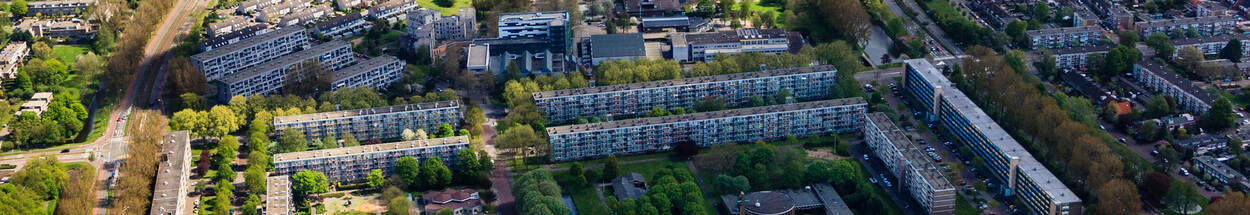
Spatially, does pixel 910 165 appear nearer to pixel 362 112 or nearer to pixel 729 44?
pixel 729 44

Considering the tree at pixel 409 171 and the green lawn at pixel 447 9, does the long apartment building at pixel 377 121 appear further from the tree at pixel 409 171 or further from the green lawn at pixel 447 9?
the green lawn at pixel 447 9

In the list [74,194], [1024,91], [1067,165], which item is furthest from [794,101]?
[74,194]

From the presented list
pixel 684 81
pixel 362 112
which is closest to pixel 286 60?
pixel 362 112

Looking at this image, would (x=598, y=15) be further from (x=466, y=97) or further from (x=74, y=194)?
(x=74, y=194)

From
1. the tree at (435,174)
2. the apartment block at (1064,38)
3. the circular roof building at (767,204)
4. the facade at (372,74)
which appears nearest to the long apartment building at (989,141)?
the circular roof building at (767,204)

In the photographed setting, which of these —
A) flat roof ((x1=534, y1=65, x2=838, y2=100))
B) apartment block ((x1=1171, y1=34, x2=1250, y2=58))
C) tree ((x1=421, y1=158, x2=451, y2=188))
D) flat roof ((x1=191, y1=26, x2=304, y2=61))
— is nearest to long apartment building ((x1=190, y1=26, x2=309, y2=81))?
flat roof ((x1=191, y1=26, x2=304, y2=61))

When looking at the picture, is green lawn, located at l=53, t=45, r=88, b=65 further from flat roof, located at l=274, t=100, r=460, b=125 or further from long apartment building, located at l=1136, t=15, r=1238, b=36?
long apartment building, located at l=1136, t=15, r=1238, b=36

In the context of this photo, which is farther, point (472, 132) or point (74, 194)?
point (472, 132)
